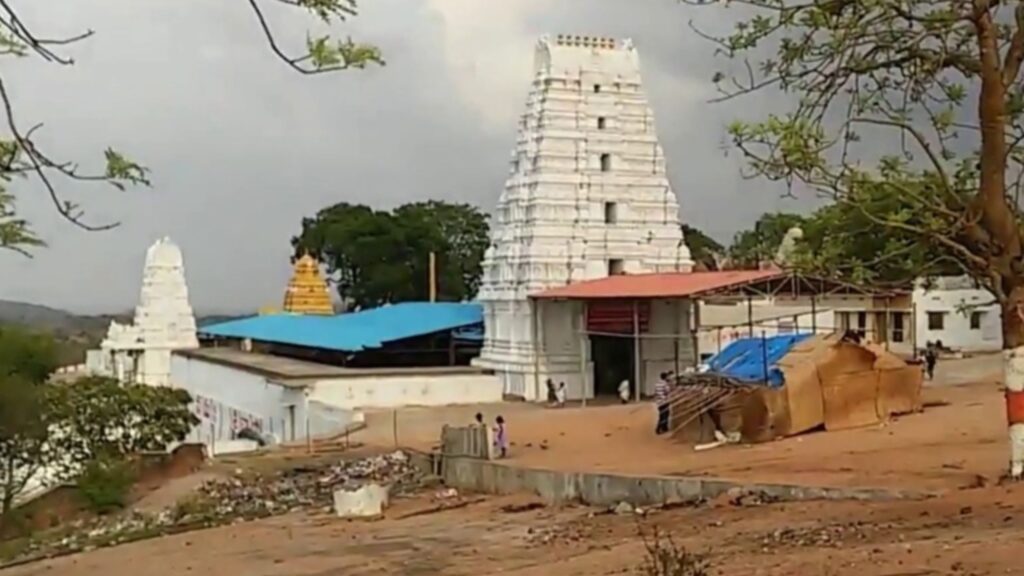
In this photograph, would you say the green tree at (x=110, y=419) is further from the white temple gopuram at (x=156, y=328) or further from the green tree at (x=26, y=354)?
the white temple gopuram at (x=156, y=328)

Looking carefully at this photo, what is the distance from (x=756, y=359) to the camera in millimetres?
22391

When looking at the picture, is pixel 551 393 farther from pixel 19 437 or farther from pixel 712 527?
pixel 712 527

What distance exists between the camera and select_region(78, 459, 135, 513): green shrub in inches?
888

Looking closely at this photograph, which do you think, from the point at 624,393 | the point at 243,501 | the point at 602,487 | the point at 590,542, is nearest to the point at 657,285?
the point at 624,393

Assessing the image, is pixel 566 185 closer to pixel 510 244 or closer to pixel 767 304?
pixel 510 244

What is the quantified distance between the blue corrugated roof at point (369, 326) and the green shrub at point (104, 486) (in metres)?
12.6

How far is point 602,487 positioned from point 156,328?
1576 inches

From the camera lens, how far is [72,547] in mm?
17656

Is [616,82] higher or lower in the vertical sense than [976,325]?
higher

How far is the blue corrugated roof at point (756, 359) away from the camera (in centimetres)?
2145

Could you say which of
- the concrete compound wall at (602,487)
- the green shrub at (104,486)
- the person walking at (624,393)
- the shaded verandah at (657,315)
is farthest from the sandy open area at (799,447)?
the green shrub at (104,486)

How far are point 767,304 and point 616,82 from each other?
6953 millimetres

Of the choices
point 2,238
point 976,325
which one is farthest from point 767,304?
point 2,238

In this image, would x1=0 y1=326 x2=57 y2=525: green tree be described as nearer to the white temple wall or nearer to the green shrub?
the green shrub
